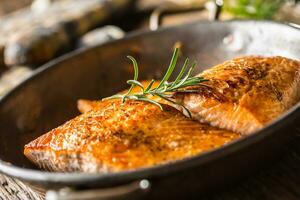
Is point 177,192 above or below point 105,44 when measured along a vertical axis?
below

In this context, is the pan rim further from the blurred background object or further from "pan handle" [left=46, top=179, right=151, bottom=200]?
the blurred background object

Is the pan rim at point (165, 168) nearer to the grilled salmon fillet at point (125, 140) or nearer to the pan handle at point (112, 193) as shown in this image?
the pan handle at point (112, 193)

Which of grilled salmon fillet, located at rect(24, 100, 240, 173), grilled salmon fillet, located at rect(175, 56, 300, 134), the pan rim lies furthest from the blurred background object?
the pan rim

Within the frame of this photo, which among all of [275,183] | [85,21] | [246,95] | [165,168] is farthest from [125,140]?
[85,21]

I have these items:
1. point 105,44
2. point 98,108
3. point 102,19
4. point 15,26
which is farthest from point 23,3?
point 98,108

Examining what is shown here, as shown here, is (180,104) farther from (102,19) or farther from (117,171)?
(102,19)

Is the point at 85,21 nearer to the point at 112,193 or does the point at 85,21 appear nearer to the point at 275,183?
the point at 275,183

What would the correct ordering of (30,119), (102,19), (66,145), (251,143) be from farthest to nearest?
(102,19)
(30,119)
(66,145)
(251,143)
